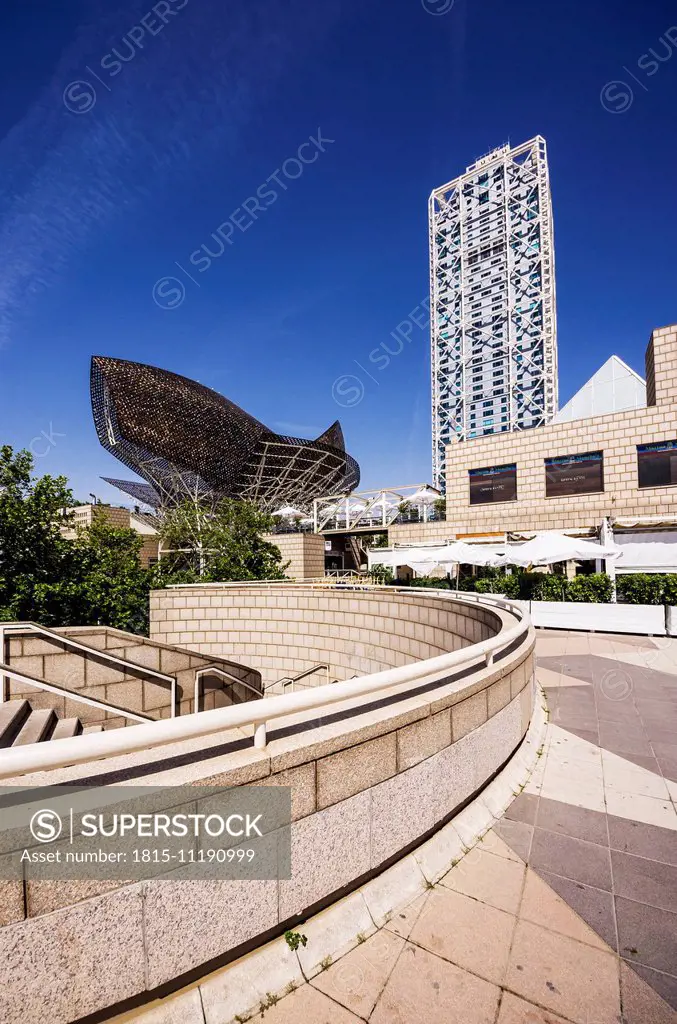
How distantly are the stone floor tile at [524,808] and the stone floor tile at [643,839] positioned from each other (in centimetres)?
58

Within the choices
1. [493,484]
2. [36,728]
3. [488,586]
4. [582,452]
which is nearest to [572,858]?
[36,728]

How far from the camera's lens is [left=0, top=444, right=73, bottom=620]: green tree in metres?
14.3

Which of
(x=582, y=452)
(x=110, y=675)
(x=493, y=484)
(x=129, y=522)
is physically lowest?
(x=110, y=675)

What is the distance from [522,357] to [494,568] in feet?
367

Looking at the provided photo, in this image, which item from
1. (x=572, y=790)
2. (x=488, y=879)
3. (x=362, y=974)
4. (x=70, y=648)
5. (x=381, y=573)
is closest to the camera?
(x=362, y=974)

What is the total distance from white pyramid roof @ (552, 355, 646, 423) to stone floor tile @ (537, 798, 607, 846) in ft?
109

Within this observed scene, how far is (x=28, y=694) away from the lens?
325 inches

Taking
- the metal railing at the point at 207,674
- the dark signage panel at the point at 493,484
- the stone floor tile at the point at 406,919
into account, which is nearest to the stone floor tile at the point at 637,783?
the stone floor tile at the point at 406,919

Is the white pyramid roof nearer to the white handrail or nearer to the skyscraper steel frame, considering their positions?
the white handrail

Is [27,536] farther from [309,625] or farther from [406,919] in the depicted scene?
A: [406,919]

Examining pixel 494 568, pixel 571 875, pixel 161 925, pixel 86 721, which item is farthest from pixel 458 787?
pixel 494 568

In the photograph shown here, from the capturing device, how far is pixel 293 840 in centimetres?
255

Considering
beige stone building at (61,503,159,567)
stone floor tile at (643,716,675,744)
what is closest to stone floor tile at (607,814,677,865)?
stone floor tile at (643,716,675,744)

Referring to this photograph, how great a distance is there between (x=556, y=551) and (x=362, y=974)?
16005 millimetres
